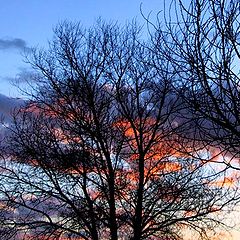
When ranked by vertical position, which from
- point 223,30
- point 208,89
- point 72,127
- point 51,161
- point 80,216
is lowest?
point 208,89

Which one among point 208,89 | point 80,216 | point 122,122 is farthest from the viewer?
point 122,122

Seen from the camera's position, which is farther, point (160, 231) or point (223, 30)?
point (160, 231)

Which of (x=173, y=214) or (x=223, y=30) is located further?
(x=173, y=214)

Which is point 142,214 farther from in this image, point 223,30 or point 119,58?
point 223,30

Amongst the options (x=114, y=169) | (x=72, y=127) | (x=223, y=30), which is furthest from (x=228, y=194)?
(x=223, y=30)

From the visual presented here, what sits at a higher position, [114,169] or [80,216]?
[114,169]

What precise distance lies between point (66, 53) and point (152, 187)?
632cm

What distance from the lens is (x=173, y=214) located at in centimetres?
2106

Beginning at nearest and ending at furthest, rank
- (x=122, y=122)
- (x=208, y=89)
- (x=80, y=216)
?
1. (x=208, y=89)
2. (x=80, y=216)
3. (x=122, y=122)

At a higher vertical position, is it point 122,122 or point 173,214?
point 122,122

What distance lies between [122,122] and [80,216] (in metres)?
4.04

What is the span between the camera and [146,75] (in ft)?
70.0

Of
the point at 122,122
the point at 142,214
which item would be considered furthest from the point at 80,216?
the point at 122,122

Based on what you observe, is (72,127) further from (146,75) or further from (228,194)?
(228,194)
